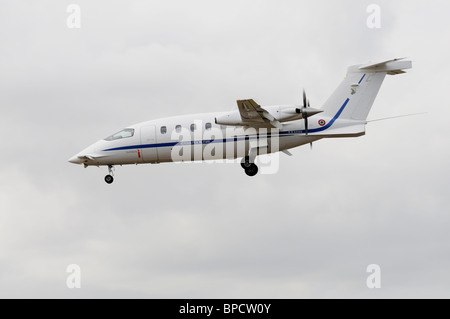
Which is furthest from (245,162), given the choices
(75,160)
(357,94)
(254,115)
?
(75,160)

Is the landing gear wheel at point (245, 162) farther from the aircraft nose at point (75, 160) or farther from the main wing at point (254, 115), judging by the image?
the aircraft nose at point (75, 160)

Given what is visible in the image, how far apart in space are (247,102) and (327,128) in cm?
600

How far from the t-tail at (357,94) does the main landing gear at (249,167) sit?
5.57 metres

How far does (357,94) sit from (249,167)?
8364mm

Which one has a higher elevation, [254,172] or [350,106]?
[350,106]

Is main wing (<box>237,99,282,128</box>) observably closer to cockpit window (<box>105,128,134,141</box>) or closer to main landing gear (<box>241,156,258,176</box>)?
main landing gear (<box>241,156,258,176</box>)

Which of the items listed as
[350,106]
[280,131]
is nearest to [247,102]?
[280,131]

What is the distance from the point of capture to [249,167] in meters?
55.1

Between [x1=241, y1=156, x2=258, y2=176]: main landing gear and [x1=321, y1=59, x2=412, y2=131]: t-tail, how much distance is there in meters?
5.57

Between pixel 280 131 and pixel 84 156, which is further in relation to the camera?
pixel 84 156

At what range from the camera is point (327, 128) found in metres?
53.1

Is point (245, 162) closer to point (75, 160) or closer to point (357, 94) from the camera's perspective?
point (357, 94)

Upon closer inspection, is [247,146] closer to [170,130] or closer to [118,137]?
[170,130]

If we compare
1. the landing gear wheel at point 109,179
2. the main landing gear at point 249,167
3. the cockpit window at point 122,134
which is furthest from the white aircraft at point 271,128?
the landing gear wheel at point 109,179
